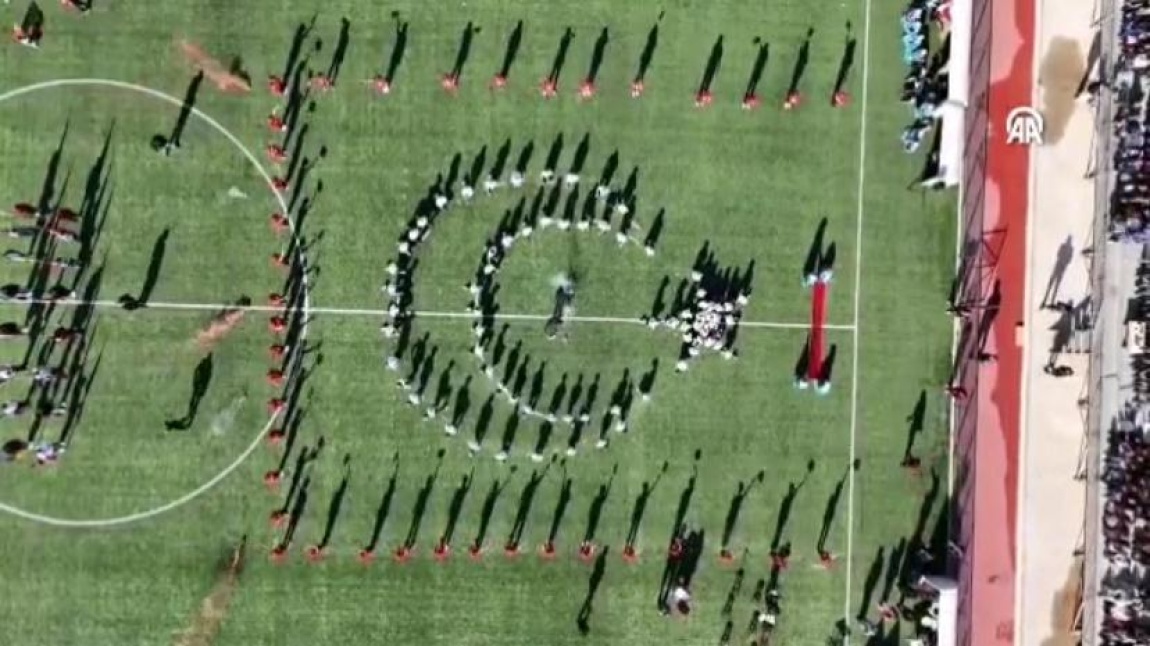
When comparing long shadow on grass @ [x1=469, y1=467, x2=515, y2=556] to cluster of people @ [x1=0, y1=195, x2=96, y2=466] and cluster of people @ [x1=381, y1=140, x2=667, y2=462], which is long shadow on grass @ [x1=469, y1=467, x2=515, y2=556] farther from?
cluster of people @ [x1=0, y1=195, x2=96, y2=466]

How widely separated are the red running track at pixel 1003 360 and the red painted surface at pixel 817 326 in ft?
11.1

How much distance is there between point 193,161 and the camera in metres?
18.9

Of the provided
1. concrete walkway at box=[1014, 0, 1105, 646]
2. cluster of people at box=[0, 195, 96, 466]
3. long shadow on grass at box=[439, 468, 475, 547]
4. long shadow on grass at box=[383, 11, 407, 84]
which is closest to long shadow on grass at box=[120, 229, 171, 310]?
cluster of people at box=[0, 195, 96, 466]

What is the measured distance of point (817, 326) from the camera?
1969 cm

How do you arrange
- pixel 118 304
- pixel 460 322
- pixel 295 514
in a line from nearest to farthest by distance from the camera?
pixel 118 304, pixel 295 514, pixel 460 322

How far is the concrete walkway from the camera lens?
19.5m

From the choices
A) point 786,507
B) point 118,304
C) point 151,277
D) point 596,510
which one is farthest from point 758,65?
point 118,304

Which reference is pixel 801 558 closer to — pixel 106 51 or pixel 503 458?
pixel 503 458

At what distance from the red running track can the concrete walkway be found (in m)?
Answer: 0.22

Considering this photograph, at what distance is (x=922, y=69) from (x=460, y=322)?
1095 centimetres

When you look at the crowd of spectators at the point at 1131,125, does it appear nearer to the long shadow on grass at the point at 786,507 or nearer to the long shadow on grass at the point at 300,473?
the long shadow on grass at the point at 786,507

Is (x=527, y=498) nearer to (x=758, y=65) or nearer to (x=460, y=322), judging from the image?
(x=460, y=322)

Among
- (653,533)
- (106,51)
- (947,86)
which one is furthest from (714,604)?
(106,51)

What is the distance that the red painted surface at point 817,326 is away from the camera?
1964 cm
